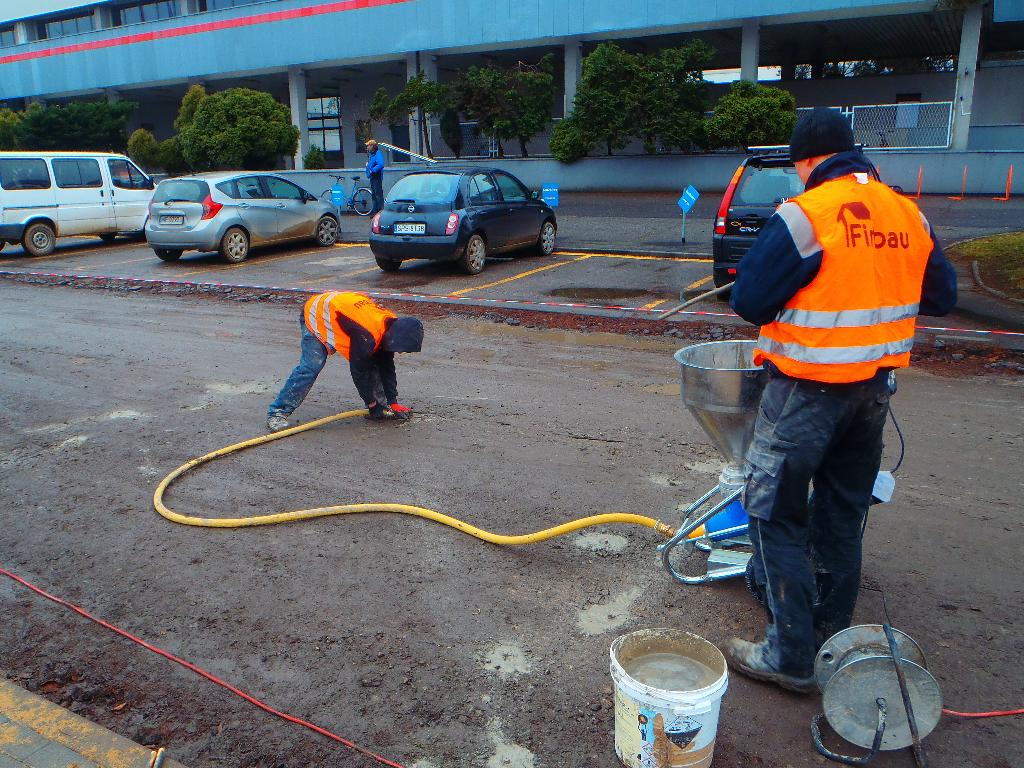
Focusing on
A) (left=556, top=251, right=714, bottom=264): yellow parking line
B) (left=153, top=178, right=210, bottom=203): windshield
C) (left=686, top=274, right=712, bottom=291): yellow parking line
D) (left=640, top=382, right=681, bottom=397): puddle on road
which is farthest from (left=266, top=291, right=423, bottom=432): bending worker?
(left=153, top=178, right=210, bottom=203): windshield

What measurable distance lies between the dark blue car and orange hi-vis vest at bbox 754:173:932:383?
10.3m

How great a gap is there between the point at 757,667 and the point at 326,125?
38674mm

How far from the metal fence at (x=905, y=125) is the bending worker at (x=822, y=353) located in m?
21.2

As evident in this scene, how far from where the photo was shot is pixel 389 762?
290 cm

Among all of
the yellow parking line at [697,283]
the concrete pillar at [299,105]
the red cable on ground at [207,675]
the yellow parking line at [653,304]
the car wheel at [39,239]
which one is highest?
the concrete pillar at [299,105]

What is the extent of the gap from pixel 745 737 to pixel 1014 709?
39.8 inches

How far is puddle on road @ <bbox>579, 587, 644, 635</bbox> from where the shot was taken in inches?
143

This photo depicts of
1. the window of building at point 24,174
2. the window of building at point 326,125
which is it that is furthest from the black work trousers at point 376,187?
the window of building at point 326,125

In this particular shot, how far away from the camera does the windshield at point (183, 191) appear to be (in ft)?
→ 49.8

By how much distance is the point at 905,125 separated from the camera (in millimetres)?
21984

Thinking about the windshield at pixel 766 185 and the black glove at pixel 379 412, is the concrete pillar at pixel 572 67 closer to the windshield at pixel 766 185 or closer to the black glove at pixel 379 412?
the windshield at pixel 766 185

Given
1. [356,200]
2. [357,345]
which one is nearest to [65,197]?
[356,200]

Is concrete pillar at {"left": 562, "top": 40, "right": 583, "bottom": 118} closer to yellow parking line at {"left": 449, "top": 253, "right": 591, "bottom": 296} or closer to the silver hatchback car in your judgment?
the silver hatchback car

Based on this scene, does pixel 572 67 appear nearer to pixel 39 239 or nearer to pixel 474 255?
pixel 474 255
